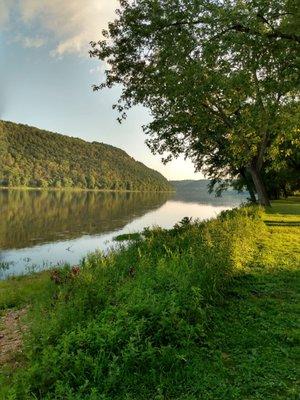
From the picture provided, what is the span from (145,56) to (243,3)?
28.9 ft

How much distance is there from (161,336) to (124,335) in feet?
2.34

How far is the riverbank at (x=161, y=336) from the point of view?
5750mm

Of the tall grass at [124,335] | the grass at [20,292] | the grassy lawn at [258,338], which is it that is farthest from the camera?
the grass at [20,292]

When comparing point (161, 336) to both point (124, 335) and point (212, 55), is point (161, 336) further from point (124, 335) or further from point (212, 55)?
point (212, 55)

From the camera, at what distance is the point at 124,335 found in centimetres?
641

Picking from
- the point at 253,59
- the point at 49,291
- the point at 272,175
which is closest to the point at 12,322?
the point at 49,291

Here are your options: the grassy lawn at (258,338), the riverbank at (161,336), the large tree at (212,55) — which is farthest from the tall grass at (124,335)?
the large tree at (212,55)

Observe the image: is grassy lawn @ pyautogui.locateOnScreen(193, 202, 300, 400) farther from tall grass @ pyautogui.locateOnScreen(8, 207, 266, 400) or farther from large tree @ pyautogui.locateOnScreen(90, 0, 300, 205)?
large tree @ pyautogui.locateOnScreen(90, 0, 300, 205)

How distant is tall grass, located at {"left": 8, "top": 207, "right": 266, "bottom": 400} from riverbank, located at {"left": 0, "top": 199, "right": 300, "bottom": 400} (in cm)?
2

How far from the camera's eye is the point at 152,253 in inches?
451

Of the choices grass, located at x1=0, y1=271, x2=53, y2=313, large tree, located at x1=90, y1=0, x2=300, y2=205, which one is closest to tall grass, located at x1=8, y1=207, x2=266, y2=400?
grass, located at x1=0, y1=271, x2=53, y2=313

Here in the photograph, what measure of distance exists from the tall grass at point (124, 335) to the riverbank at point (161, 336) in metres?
0.02

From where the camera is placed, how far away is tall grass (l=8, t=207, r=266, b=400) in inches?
224

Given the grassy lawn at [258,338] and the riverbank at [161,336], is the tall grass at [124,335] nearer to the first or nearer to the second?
the riverbank at [161,336]
